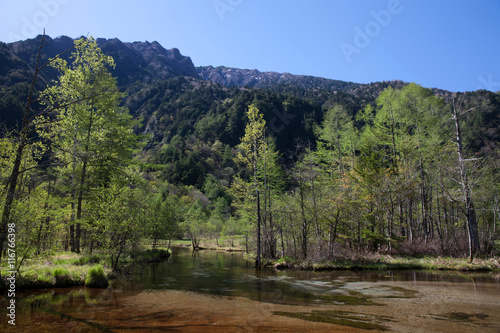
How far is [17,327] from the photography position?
535 cm

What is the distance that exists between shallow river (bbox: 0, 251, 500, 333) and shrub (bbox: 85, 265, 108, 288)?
47 centimetres

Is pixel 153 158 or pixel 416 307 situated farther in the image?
pixel 153 158

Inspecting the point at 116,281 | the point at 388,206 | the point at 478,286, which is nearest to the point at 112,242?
the point at 116,281

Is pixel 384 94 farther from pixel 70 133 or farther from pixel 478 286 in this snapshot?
pixel 70 133

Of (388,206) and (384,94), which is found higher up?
(384,94)

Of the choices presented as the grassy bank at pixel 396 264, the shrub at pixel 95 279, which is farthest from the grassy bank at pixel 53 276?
the grassy bank at pixel 396 264

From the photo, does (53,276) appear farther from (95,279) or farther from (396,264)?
(396,264)

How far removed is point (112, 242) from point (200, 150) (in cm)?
10332

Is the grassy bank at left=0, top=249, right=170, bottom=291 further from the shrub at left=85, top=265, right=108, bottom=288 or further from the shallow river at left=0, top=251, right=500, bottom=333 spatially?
the shallow river at left=0, top=251, right=500, bottom=333

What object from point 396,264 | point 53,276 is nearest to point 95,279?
point 53,276

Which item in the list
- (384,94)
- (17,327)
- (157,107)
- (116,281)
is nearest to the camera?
(17,327)

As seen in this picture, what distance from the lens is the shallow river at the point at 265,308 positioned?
18.6 feet

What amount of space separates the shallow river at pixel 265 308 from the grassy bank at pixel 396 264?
175 inches

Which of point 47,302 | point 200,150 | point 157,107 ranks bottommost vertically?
point 47,302
